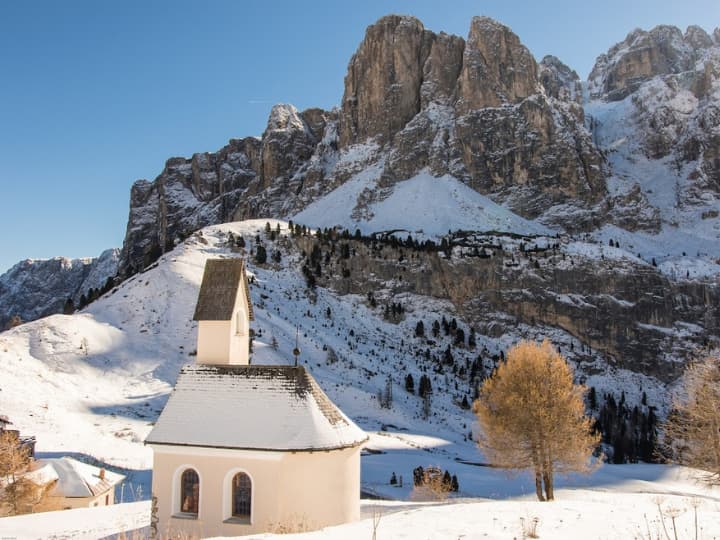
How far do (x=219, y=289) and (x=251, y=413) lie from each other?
495 centimetres

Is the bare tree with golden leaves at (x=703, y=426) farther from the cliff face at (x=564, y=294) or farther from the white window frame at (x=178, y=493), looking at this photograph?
the cliff face at (x=564, y=294)

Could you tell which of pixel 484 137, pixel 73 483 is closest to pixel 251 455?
pixel 73 483

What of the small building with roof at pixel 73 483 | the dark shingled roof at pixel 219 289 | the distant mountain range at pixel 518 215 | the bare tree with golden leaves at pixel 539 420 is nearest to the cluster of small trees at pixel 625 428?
the distant mountain range at pixel 518 215

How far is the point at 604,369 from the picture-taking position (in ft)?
405

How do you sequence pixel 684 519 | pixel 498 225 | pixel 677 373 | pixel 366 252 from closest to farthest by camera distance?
pixel 684 519 < pixel 366 252 < pixel 677 373 < pixel 498 225

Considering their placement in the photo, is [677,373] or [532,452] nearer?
[532,452]

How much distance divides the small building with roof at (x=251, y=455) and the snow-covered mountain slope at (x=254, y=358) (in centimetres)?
1354

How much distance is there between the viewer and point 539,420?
2550cm

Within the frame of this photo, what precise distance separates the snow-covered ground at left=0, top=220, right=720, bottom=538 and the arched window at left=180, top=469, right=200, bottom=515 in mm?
4744

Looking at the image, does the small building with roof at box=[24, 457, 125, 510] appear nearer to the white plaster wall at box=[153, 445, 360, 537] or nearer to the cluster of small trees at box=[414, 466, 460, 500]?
the white plaster wall at box=[153, 445, 360, 537]

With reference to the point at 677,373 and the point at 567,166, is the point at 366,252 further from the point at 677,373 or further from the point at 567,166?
the point at 567,166

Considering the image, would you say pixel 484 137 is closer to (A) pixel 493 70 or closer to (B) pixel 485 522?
(A) pixel 493 70

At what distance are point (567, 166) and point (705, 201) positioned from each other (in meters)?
49.4

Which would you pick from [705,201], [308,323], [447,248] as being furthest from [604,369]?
[705,201]
